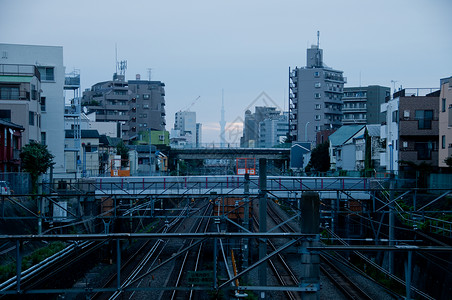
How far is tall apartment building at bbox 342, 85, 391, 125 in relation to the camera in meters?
51.6

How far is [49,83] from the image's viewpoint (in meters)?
29.3

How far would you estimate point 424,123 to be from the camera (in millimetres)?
25125

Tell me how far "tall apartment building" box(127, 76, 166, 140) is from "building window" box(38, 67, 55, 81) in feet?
105

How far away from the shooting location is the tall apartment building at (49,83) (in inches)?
1150

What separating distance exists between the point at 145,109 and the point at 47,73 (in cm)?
3518

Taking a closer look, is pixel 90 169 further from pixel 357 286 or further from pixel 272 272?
pixel 357 286

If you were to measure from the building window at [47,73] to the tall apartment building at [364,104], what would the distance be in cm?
3425

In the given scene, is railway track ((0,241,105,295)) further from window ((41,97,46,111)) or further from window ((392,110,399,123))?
window ((392,110,399,123))

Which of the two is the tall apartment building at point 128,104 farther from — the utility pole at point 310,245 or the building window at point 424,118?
the utility pole at point 310,245

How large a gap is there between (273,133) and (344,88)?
4354cm

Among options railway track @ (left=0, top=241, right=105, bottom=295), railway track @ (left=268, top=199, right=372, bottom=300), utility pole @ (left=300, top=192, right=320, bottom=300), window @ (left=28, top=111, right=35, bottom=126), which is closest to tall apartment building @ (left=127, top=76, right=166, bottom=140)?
window @ (left=28, top=111, right=35, bottom=126)

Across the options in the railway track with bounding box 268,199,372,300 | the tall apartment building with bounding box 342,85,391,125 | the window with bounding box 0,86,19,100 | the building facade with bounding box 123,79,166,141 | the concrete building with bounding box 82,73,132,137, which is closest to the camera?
the railway track with bounding box 268,199,372,300

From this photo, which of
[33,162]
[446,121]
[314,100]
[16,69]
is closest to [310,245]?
[446,121]

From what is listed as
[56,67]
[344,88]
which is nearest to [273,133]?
[344,88]
